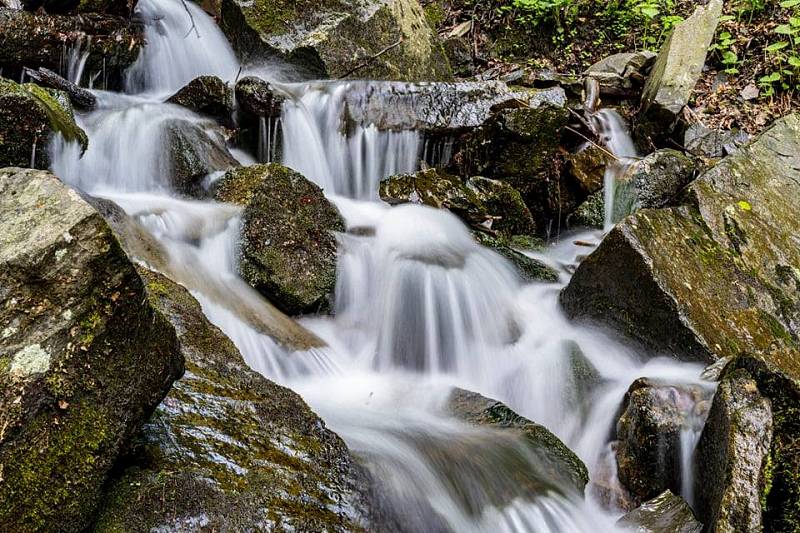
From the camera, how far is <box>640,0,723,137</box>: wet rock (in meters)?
7.84

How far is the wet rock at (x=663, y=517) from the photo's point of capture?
102 inches

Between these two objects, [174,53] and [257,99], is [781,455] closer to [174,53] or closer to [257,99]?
[257,99]

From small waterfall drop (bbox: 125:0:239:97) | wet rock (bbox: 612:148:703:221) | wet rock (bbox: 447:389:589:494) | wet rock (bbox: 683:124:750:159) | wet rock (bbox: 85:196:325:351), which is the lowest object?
wet rock (bbox: 447:389:589:494)

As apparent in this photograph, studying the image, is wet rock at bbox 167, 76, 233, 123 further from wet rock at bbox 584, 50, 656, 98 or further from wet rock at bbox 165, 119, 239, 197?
wet rock at bbox 584, 50, 656, 98

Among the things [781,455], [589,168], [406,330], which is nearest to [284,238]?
[406,330]

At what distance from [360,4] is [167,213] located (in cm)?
544

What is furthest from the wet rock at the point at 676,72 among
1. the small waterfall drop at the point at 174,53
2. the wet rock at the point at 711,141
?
the small waterfall drop at the point at 174,53

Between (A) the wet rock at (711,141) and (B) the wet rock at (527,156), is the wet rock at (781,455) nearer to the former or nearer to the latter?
(B) the wet rock at (527,156)

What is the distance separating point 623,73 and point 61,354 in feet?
29.1

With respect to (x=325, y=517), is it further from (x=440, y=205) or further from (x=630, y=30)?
(x=630, y=30)

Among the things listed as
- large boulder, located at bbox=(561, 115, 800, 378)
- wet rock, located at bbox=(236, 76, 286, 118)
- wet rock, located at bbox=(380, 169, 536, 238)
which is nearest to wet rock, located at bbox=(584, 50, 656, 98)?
wet rock, located at bbox=(380, 169, 536, 238)

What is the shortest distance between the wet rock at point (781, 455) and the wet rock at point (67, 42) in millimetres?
7355

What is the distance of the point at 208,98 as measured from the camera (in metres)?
6.74

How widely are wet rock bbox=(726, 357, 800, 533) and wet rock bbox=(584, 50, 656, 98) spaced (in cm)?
656
